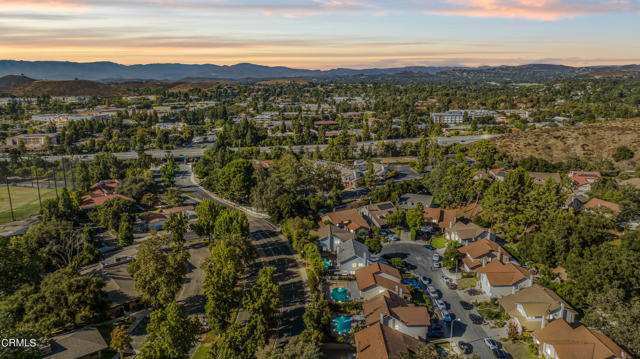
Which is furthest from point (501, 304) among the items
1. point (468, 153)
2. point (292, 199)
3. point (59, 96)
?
point (59, 96)

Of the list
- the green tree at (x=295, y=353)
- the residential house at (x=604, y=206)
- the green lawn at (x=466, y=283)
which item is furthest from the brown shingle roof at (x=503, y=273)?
the green tree at (x=295, y=353)

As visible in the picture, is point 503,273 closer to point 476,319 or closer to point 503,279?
point 503,279

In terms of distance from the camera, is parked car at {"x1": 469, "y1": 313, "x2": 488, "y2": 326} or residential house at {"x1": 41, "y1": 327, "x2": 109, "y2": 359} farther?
parked car at {"x1": 469, "y1": 313, "x2": 488, "y2": 326}

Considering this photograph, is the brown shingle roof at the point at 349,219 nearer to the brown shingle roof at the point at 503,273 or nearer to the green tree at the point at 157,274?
the brown shingle roof at the point at 503,273

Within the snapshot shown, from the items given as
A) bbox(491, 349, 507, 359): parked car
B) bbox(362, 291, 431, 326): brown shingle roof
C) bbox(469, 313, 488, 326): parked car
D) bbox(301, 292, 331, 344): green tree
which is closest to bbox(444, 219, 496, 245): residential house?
bbox(469, 313, 488, 326): parked car

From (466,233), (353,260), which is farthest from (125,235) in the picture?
(466,233)

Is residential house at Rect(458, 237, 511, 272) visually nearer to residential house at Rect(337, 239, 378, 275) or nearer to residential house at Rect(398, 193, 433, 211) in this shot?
residential house at Rect(337, 239, 378, 275)
